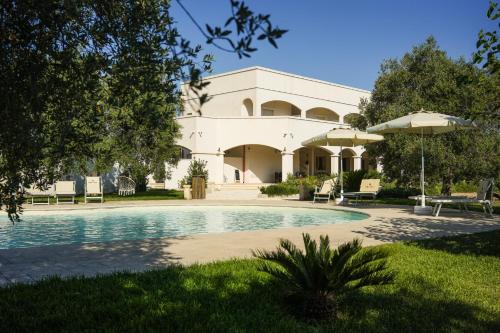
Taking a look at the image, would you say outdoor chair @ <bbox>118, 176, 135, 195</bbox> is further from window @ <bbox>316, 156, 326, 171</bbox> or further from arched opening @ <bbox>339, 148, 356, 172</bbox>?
arched opening @ <bbox>339, 148, 356, 172</bbox>

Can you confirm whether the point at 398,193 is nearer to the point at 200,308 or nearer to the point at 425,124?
the point at 425,124

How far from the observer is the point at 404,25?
52.0 ft

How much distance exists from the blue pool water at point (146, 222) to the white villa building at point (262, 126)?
1198cm

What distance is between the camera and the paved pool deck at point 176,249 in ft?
18.4

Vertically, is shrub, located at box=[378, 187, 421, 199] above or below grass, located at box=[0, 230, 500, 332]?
above

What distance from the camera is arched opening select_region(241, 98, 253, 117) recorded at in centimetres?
3384

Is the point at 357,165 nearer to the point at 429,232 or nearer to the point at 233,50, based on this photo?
the point at 429,232

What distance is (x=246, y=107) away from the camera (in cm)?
3434

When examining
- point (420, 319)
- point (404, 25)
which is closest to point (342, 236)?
point (420, 319)

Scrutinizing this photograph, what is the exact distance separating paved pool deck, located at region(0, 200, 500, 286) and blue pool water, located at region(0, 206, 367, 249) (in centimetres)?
248

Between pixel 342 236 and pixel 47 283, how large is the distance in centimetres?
510

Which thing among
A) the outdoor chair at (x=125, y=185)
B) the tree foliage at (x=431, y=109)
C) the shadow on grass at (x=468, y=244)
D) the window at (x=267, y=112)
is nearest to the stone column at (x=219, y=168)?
the window at (x=267, y=112)

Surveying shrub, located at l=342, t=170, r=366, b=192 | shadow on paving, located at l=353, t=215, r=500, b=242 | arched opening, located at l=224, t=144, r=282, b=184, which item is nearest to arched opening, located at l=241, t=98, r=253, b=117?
arched opening, located at l=224, t=144, r=282, b=184

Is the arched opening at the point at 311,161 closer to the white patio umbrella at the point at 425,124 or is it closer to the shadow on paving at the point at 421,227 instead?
the white patio umbrella at the point at 425,124
